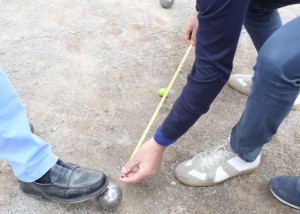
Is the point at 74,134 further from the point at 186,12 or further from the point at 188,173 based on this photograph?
the point at 186,12

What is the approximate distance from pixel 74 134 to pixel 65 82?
1.41 ft

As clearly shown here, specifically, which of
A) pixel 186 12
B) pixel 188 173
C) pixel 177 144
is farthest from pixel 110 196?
pixel 186 12

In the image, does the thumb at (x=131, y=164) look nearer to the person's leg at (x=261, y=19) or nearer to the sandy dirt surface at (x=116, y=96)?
the sandy dirt surface at (x=116, y=96)

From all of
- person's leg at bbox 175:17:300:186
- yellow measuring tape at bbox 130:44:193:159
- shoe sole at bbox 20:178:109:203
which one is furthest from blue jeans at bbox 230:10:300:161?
shoe sole at bbox 20:178:109:203

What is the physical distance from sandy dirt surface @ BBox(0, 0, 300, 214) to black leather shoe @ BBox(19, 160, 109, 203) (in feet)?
0.26

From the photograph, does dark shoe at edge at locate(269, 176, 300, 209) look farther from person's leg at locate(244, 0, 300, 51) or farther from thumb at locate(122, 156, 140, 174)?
person's leg at locate(244, 0, 300, 51)

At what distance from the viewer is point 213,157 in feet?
5.94

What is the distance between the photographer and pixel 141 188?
1751mm

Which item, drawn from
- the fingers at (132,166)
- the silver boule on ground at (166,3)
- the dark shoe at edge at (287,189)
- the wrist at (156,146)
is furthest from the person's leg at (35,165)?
the silver boule on ground at (166,3)

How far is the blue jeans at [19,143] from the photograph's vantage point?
1.37 metres

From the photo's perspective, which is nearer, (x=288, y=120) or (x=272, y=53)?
(x=272, y=53)

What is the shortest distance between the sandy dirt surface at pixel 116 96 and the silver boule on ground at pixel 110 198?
0.06 meters

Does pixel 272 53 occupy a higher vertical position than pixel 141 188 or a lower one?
higher

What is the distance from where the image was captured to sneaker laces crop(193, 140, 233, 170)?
1794 millimetres
